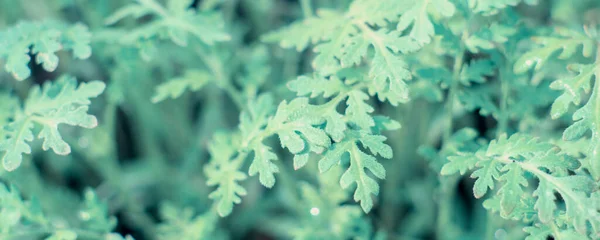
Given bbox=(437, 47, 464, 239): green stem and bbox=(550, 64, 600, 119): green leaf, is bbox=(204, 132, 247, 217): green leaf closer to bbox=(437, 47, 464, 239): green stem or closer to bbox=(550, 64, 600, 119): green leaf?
bbox=(437, 47, 464, 239): green stem

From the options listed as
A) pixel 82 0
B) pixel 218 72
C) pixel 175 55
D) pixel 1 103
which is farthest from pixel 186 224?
pixel 82 0

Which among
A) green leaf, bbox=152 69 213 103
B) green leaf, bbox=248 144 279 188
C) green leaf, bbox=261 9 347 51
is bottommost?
green leaf, bbox=248 144 279 188

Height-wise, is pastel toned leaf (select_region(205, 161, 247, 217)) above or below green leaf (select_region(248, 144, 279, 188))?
above

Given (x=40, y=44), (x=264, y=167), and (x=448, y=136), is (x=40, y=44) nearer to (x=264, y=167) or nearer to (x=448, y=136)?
(x=264, y=167)

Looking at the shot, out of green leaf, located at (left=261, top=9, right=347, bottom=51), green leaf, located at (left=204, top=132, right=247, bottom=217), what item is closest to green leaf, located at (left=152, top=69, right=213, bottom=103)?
green leaf, located at (left=204, top=132, right=247, bottom=217)

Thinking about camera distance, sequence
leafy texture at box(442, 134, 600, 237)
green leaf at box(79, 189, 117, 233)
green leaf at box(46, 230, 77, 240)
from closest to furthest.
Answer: leafy texture at box(442, 134, 600, 237) → green leaf at box(46, 230, 77, 240) → green leaf at box(79, 189, 117, 233)

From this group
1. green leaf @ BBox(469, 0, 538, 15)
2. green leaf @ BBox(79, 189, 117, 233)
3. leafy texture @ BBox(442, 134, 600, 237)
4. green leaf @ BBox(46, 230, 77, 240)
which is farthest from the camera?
green leaf @ BBox(79, 189, 117, 233)

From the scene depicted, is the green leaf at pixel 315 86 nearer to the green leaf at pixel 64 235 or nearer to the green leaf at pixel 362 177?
the green leaf at pixel 362 177

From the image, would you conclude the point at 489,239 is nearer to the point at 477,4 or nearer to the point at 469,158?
the point at 469,158
